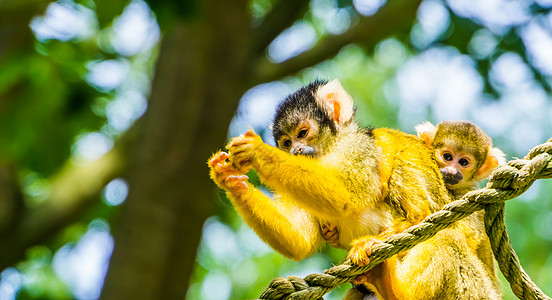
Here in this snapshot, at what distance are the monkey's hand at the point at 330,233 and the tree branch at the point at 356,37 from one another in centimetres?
490

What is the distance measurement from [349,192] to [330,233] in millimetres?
560

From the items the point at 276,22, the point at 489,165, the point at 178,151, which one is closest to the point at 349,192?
the point at 489,165

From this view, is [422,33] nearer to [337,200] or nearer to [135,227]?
[135,227]

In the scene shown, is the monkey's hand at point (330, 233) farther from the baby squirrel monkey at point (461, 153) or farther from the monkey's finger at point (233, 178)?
the baby squirrel monkey at point (461, 153)

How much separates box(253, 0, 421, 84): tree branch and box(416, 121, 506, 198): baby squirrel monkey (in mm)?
4009

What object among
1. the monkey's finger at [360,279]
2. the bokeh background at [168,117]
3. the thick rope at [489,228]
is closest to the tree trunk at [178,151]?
the bokeh background at [168,117]

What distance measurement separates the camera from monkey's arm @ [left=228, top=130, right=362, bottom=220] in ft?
11.0

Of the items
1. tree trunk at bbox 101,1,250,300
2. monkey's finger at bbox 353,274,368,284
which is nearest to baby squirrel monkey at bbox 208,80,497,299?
monkey's finger at bbox 353,274,368,284

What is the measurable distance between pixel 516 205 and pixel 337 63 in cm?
479

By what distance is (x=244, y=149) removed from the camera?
11.1 feet

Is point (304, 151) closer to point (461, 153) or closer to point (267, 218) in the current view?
point (267, 218)

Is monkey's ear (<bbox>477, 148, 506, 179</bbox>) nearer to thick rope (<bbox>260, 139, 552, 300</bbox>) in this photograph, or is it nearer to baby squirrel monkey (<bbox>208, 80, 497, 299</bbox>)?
baby squirrel monkey (<bbox>208, 80, 497, 299</bbox>)

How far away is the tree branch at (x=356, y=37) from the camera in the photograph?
26.9 ft

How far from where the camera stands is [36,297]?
8.27m
